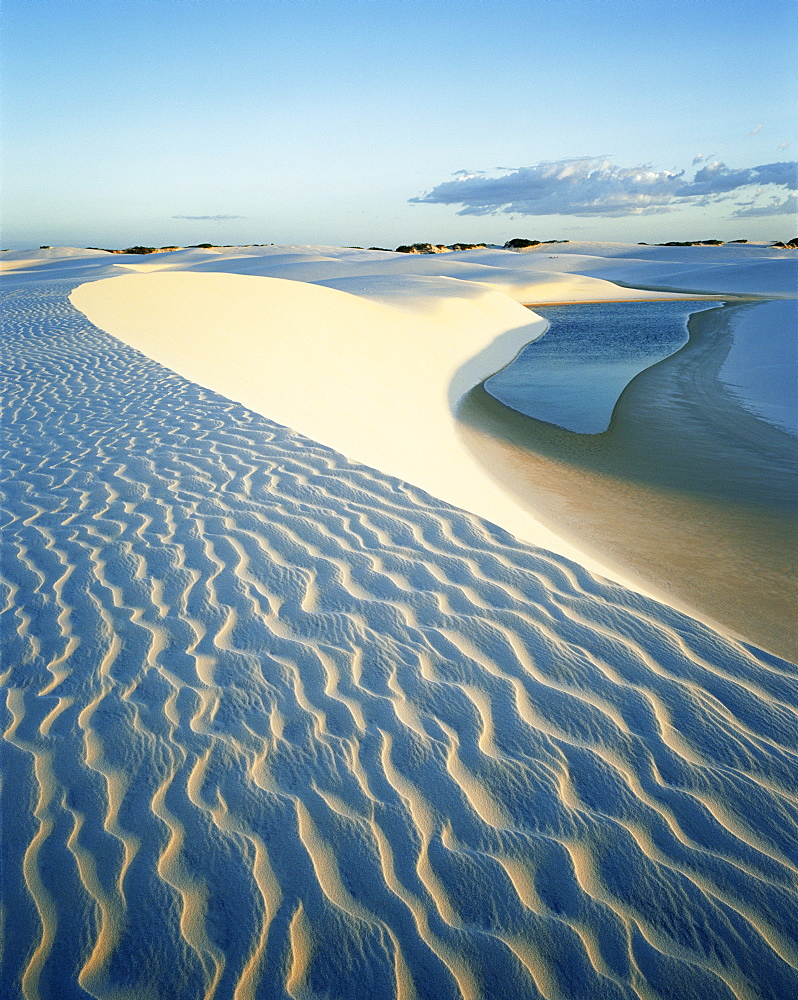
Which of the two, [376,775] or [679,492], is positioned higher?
[376,775]

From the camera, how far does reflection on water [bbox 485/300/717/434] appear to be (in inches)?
451

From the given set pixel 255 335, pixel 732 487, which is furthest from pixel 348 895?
pixel 255 335

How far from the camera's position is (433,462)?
6938 millimetres

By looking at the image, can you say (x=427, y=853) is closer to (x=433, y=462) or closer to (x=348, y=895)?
(x=348, y=895)

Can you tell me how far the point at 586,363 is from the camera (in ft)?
53.7

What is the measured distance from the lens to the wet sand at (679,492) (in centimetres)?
463

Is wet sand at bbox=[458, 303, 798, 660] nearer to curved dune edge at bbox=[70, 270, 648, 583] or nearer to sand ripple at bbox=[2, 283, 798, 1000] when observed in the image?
curved dune edge at bbox=[70, 270, 648, 583]

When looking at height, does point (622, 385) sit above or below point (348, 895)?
below

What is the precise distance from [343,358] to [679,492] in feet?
24.3

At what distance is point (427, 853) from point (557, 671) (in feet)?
3.51

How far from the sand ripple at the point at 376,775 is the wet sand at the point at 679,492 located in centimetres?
151

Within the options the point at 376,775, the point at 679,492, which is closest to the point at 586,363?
the point at 679,492

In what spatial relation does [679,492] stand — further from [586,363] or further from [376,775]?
[586,363]

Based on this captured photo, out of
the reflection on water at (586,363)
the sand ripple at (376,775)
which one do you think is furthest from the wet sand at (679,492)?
the sand ripple at (376,775)
